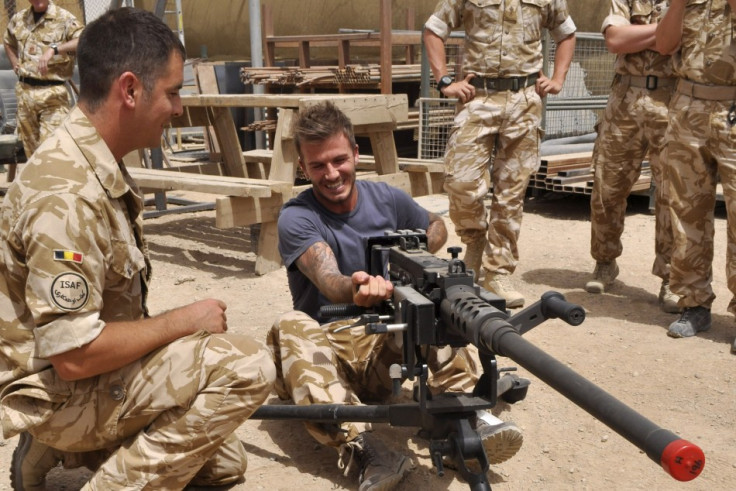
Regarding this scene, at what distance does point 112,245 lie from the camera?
253 centimetres

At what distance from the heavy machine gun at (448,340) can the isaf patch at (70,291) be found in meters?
0.81

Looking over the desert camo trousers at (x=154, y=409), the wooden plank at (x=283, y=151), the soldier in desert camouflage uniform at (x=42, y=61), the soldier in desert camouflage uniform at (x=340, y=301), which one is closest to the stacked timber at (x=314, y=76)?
the soldier in desert camouflage uniform at (x=42, y=61)

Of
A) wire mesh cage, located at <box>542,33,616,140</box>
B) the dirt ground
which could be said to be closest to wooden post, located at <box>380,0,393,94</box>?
wire mesh cage, located at <box>542,33,616,140</box>

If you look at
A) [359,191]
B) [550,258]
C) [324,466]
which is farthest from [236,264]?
[324,466]

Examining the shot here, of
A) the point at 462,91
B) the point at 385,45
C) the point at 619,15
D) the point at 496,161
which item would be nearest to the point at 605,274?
the point at 496,161

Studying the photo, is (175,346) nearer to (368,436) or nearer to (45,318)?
(45,318)

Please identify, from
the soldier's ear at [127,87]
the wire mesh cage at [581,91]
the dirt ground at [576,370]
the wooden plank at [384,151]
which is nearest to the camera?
the soldier's ear at [127,87]

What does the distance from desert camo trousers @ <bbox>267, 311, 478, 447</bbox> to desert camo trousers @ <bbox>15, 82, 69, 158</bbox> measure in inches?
217

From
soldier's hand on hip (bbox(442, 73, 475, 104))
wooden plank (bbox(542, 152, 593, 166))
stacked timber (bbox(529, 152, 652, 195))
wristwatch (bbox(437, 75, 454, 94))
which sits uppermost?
wristwatch (bbox(437, 75, 454, 94))

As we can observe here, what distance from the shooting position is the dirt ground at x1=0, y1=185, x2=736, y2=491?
10.3 ft

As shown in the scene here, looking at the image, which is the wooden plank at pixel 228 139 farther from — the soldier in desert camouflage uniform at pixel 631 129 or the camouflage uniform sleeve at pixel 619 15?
the camouflage uniform sleeve at pixel 619 15

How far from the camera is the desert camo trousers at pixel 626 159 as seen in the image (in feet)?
17.2

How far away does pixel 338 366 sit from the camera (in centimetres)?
339

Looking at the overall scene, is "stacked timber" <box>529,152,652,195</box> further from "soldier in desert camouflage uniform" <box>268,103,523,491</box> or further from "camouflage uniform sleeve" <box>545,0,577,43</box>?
"soldier in desert camouflage uniform" <box>268,103,523,491</box>
